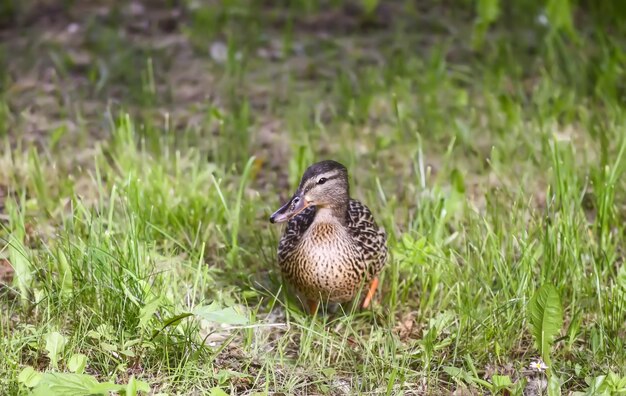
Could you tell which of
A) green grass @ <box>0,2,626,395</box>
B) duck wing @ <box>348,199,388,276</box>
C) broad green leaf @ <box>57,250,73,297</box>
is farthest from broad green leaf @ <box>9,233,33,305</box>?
duck wing @ <box>348,199,388,276</box>

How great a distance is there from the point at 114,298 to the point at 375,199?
5.88 ft

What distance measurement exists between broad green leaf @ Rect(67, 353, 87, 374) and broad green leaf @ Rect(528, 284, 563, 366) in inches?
68.1

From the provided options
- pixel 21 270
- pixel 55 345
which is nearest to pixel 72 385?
pixel 55 345

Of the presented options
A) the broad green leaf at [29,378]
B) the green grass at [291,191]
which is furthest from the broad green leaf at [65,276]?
the broad green leaf at [29,378]

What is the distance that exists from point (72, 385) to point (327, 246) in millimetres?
1297

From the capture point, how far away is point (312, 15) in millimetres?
7648

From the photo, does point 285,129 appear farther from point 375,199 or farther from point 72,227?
point 72,227

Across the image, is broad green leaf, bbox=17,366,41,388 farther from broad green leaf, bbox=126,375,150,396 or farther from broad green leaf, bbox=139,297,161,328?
broad green leaf, bbox=139,297,161,328

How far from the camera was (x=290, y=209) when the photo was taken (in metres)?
4.39

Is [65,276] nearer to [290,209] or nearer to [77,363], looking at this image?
[77,363]

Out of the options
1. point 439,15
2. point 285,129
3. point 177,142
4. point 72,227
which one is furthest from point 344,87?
point 72,227

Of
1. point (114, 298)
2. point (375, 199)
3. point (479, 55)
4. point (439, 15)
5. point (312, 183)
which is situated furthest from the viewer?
point (439, 15)

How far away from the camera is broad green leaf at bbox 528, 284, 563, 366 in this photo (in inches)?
154

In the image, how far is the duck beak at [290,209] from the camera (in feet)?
14.3
